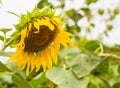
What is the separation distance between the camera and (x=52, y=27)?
38.6 inches

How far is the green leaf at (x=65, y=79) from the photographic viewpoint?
3.24 ft

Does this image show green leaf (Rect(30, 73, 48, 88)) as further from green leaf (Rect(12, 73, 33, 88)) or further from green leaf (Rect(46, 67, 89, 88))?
green leaf (Rect(12, 73, 33, 88))

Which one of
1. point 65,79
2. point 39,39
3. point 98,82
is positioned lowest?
point 98,82

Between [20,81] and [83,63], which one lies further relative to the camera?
[83,63]

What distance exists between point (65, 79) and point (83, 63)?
131mm

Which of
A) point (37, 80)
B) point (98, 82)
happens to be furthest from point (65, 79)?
point (98, 82)

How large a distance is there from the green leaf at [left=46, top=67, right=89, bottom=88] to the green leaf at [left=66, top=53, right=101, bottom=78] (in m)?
0.02

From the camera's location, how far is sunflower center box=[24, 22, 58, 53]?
1.00 metres

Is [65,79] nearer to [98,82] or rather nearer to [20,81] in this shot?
[20,81]

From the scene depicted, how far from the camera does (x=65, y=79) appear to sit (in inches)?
39.8

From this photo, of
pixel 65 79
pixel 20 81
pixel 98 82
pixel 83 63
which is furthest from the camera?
pixel 98 82

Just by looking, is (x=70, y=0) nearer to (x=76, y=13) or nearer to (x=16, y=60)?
(x=76, y=13)

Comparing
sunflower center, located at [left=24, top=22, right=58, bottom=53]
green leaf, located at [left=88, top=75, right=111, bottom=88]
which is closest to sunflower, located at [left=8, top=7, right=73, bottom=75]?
sunflower center, located at [left=24, top=22, right=58, bottom=53]

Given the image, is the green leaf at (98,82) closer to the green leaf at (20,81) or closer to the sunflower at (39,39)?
the sunflower at (39,39)
